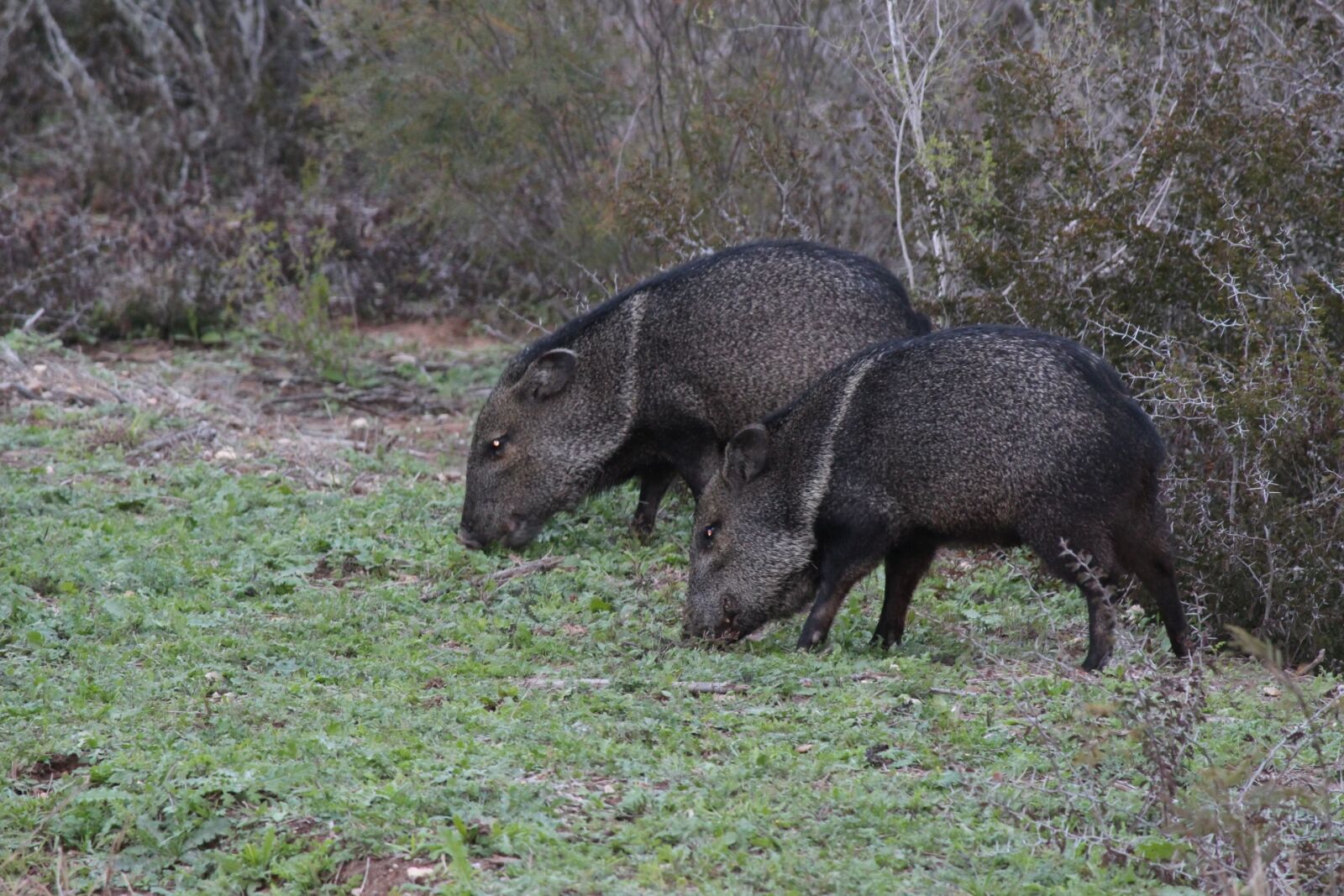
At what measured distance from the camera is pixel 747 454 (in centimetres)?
580

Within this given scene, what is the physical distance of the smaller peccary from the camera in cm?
512

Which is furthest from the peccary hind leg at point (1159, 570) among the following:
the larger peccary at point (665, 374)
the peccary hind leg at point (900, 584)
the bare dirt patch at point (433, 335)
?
the bare dirt patch at point (433, 335)

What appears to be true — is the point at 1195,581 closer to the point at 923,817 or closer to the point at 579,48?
the point at 923,817

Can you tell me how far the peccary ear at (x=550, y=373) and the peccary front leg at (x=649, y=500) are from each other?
0.62 meters

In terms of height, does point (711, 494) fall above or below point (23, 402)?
above

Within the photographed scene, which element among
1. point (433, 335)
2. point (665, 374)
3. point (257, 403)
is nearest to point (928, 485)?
point (665, 374)

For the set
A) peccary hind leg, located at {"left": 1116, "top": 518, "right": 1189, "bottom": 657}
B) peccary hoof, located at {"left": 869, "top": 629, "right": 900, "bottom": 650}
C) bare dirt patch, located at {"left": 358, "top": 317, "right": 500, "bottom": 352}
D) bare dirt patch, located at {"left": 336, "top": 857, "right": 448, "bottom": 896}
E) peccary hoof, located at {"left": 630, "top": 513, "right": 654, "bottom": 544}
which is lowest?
bare dirt patch, located at {"left": 358, "top": 317, "right": 500, "bottom": 352}

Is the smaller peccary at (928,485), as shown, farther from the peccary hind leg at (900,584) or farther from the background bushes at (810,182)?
the background bushes at (810,182)

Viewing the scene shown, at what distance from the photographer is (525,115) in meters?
9.79

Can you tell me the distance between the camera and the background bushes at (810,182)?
20.4 feet

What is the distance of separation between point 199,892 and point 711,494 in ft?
9.35

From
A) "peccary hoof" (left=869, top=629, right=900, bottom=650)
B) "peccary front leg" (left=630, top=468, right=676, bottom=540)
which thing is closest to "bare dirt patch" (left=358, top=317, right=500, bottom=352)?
"peccary front leg" (left=630, top=468, right=676, bottom=540)

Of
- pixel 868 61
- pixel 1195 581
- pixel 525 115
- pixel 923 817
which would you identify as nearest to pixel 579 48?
pixel 525 115

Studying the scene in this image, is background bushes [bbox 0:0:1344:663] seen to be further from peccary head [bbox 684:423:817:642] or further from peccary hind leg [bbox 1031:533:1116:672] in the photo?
peccary head [bbox 684:423:817:642]
